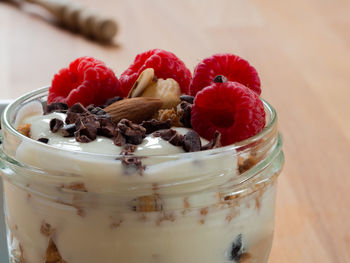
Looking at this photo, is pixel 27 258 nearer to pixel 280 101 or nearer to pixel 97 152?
pixel 97 152

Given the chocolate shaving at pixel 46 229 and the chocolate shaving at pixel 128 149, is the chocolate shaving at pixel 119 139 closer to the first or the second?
the chocolate shaving at pixel 128 149

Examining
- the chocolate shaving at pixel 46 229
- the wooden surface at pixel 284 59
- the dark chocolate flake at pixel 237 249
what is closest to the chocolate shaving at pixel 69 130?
the chocolate shaving at pixel 46 229

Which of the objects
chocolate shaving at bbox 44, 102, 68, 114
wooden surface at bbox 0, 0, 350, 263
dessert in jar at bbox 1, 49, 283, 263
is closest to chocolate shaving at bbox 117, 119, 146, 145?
dessert in jar at bbox 1, 49, 283, 263

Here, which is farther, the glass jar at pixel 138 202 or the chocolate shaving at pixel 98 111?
the chocolate shaving at pixel 98 111

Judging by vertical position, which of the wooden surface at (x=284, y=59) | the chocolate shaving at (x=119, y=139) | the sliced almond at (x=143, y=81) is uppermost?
the sliced almond at (x=143, y=81)

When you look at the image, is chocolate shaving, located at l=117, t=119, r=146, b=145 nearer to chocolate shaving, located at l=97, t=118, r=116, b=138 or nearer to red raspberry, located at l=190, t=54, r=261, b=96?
chocolate shaving, located at l=97, t=118, r=116, b=138

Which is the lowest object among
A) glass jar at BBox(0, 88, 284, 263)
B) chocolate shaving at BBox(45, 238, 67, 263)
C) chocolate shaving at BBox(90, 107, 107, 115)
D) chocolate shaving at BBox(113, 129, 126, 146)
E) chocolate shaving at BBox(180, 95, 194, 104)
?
chocolate shaving at BBox(45, 238, 67, 263)

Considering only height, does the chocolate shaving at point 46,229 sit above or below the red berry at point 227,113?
below
